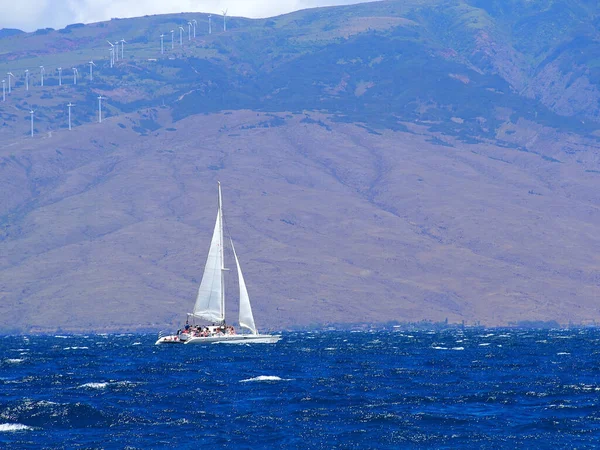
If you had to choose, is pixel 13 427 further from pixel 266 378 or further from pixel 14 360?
pixel 14 360

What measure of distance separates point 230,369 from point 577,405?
116 ft

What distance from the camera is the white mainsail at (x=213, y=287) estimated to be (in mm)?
137625

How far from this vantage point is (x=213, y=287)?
138m

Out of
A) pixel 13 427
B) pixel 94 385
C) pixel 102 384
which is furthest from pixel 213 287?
pixel 13 427

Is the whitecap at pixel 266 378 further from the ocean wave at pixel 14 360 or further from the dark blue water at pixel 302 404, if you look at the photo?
the ocean wave at pixel 14 360

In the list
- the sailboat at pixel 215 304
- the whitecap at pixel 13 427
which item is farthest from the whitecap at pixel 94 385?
the sailboat at pixel 215 304

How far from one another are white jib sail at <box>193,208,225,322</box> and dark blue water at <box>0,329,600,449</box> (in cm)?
3470

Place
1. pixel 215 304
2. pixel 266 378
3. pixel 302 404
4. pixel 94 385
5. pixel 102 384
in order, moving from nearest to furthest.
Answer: pixel 302 404, pixel 94 385, pixel 102 384, pixel 266 378, pixel 215 304

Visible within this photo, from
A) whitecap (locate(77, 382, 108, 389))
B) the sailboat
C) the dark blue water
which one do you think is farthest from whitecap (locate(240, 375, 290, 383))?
the sailboat

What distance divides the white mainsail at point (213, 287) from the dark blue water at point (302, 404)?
114 feet

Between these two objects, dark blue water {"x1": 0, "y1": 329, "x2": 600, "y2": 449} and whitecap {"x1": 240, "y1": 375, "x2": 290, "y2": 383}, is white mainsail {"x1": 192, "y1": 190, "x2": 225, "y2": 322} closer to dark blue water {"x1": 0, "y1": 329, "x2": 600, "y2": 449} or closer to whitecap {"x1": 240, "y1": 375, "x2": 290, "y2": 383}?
dark blue water {"x1": 0, "y1": 329, "x2": 600, "y2": 449}

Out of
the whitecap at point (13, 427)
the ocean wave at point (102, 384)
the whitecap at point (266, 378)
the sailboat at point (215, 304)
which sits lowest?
the sailboat at point (215, 304)

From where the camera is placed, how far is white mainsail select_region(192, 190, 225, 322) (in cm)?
13762

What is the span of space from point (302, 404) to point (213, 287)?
73.7 meters
